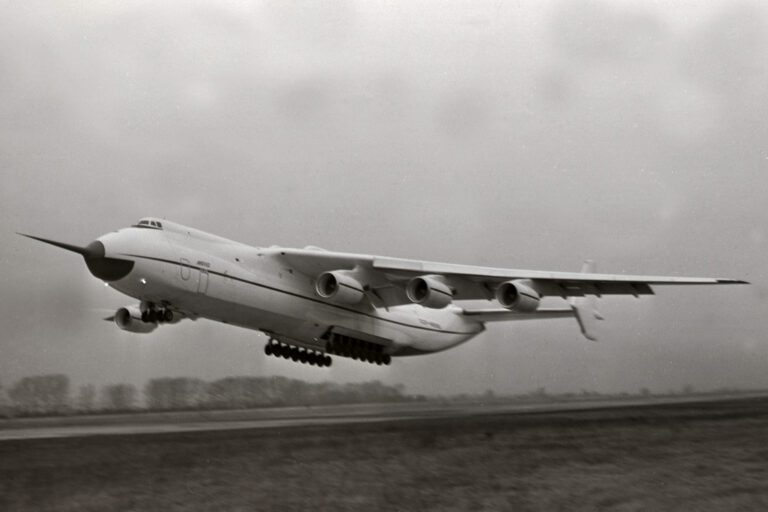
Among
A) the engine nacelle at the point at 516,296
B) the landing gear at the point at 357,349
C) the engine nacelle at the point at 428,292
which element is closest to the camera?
the engine nacelle at the point at 428,292

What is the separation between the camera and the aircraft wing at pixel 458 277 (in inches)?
898

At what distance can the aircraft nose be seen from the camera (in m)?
19.7

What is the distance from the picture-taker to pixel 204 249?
2120cm

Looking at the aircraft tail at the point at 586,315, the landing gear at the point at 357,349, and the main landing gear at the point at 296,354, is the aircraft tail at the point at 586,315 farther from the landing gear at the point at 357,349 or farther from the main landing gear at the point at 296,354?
the main landing gear at the point at 296,354

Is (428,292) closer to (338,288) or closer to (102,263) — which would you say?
(338,288)

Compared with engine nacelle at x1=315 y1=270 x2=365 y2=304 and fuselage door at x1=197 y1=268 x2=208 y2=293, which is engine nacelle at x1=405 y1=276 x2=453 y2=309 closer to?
engine nacelle at x1=315 y1=270 x2=365 y2=304

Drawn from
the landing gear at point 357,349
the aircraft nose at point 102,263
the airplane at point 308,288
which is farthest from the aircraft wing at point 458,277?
the aircraft nose at point 102,263

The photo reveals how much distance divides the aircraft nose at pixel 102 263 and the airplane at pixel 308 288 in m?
0.02

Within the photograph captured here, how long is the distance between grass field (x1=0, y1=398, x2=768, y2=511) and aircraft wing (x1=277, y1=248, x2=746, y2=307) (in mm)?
6748

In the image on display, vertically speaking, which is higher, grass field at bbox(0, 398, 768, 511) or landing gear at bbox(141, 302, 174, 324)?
landing gear at bbox(141, 302, 174, 324)

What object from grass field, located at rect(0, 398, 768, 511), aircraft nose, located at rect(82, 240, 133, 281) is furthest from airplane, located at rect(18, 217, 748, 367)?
grass field, located at rect(0, 398, 768, 511)

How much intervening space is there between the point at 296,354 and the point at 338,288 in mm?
4168

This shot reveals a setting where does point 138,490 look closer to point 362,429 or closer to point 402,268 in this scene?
point 362,429

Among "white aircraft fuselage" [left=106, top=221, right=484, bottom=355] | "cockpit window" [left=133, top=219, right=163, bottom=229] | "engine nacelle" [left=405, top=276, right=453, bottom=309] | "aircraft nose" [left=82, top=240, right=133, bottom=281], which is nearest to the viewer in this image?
"aircraft nose" [left=82, top=240, right=133, bottom=281]
